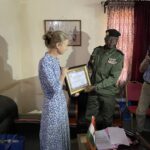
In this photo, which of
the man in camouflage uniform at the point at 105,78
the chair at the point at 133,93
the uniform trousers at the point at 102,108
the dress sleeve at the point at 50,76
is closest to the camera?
the dress sleeve at the point at 50,76

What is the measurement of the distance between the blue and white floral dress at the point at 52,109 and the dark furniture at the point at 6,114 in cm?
65

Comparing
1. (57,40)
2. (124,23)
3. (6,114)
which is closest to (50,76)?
(57,40)

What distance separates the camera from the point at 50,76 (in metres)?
2.07

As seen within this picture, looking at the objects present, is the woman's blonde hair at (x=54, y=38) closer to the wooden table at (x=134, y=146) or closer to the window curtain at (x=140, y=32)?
the wooden table at (x=134, y=146)

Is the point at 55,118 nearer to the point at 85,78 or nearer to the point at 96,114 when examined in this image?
the point at 85,78

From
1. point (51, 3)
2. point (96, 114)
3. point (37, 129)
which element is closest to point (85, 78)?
point (96, 114)

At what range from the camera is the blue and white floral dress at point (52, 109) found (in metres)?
2.08

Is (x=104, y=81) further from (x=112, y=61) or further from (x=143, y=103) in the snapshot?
(x=143, y=103)

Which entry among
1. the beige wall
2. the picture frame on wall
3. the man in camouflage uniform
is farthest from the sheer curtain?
the man in camouflage uniform

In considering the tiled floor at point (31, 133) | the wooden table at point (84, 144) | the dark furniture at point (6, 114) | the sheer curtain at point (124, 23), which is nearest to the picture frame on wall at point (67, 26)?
the sheer curtain at point (124, 23)

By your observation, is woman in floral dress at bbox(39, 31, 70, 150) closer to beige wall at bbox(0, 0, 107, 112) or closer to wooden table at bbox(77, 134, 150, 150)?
wooden table at bbox(77, 134, 150, 150)

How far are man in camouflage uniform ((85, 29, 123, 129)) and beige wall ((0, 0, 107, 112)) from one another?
800 mm

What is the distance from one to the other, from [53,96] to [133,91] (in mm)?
1804

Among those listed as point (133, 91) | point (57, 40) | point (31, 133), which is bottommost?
point (31, 133)
